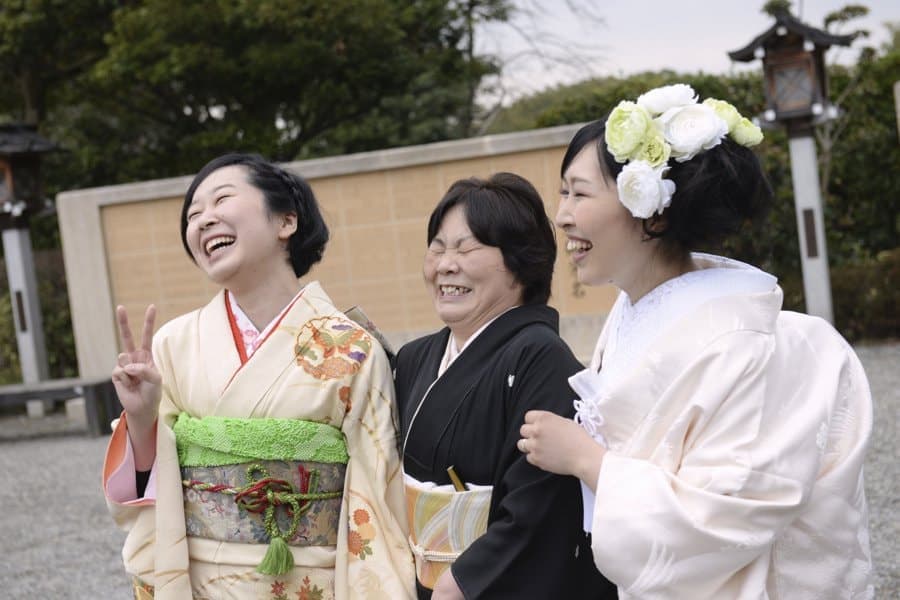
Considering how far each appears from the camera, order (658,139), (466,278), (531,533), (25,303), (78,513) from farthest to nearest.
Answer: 1. (25,303)
2. (78,513)
3. (466,278)
4. (531,533)
5. (658,139)

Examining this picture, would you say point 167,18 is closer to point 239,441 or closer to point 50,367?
point 50,367

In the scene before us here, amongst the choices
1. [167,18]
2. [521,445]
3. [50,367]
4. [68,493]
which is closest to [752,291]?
[521,445]

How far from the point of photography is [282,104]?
13570 mm

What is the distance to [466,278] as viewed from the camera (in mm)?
2322

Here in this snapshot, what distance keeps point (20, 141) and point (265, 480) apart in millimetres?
9268

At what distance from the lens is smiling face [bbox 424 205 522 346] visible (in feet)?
7.62

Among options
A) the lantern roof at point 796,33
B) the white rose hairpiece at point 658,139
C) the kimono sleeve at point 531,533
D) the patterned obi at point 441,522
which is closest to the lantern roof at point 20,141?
the lantern roof at point 796,33

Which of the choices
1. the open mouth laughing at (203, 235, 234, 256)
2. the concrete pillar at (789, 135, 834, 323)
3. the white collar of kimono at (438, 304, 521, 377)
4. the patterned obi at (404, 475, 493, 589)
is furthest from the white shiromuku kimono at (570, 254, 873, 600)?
the concrete pillar at (789, 135, 834, 323)

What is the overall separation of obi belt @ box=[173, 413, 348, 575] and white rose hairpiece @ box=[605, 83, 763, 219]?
97 cm

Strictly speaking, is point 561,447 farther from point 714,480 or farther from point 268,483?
point 268,483

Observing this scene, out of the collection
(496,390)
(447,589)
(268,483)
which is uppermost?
(496,390)

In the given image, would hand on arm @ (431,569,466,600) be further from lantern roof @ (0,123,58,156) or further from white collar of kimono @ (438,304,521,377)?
lantern roof @ (0,123,58,156)

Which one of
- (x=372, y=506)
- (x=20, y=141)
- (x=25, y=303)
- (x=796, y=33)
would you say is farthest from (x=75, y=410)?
(x=372, y=506)

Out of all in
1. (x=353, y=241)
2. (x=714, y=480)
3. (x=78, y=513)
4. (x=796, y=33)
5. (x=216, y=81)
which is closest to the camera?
(x=714, y=480)
